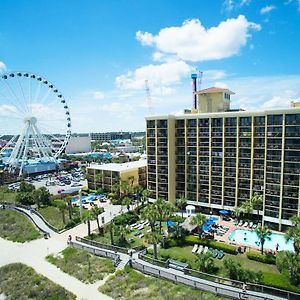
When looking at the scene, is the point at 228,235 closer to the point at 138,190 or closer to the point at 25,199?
the point at 138,190

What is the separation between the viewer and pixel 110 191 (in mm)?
81188

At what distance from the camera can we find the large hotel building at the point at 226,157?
164ft

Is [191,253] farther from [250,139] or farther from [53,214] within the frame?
[53,214]

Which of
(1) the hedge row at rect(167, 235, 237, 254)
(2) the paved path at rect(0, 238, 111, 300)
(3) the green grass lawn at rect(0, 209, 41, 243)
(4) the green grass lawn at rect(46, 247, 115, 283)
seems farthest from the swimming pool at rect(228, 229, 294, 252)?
(3) the green grass lawn at rect(0, 209, 41, 243)

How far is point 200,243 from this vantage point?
150 ft

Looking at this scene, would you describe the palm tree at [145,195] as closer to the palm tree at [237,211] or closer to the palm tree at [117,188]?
the palm tree at [117,188]

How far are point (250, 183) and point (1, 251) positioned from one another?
4823 cm

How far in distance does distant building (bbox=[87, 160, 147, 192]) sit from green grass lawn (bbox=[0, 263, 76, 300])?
38737 mm

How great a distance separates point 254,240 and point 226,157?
60.2 feet

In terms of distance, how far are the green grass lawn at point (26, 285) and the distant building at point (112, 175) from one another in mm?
38737

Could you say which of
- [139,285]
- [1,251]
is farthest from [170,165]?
[1,251]

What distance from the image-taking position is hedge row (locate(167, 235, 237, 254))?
43350 millimetres

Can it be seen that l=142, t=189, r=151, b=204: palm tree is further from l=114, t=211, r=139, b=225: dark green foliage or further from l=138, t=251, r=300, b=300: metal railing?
l=138, t=251, r=300, b=300: metal railing

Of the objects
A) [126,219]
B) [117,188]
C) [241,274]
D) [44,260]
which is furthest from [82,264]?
[117,188]
